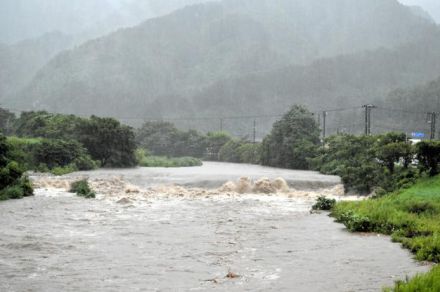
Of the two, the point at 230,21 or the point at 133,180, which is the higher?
the point at 230,21

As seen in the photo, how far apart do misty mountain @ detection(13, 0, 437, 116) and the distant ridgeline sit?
35 cm

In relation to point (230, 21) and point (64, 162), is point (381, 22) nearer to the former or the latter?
point (230, 21)

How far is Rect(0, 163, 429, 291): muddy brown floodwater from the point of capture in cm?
1103

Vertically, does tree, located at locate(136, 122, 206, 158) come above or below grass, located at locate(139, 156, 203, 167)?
above

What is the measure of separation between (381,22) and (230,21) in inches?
2165

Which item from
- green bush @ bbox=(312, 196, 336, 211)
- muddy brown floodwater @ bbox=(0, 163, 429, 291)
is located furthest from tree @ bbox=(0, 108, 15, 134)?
green bush @ bbox=(312, 196, 336, 211)

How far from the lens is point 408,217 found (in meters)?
17.3

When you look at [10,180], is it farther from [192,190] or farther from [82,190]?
[192,190]

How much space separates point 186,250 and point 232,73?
16351 cm

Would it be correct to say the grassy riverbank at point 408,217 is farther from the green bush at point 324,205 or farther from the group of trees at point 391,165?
the group of trees at point 391,165

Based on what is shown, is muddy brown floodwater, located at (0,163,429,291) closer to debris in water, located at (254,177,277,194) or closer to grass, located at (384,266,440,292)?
grass, located at (384,266,440,292)

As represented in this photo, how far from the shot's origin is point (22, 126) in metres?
69.4

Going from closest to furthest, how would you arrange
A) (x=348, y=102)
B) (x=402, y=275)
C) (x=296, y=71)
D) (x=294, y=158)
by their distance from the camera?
(x=402, y=275)
(x=294, y=158)
(x=348, y=102)
(x=296, y=71)

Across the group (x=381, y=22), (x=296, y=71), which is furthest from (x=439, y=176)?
(x=381, y=22)
